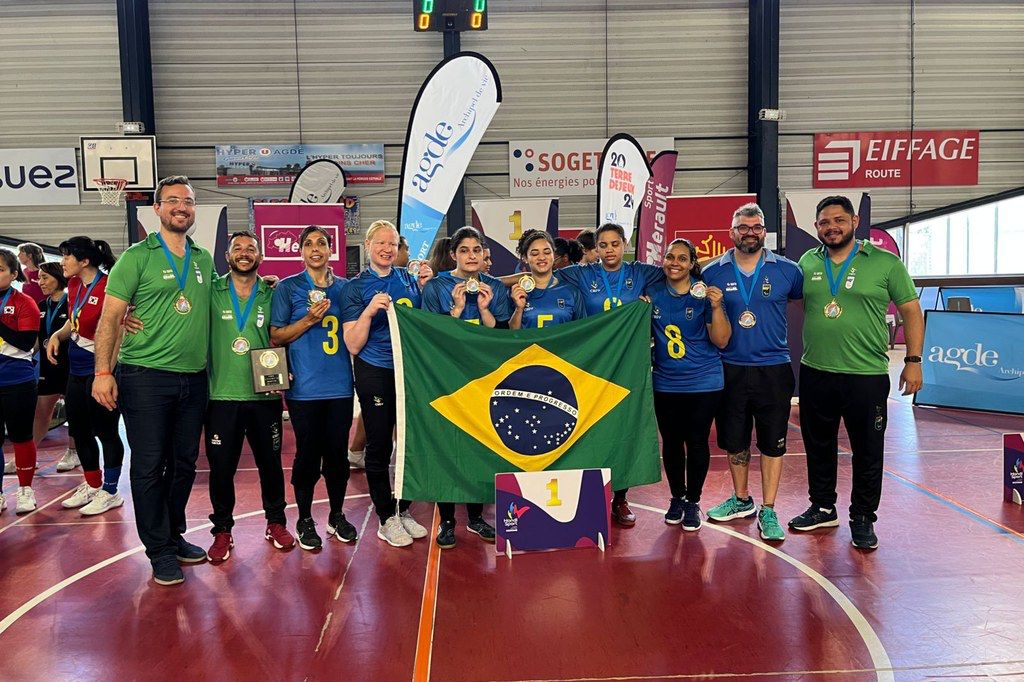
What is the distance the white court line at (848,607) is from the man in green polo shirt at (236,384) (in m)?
2.82

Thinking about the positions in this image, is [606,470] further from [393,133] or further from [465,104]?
[393,133]

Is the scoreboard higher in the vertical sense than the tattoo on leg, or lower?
higher

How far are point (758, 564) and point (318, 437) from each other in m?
2.59

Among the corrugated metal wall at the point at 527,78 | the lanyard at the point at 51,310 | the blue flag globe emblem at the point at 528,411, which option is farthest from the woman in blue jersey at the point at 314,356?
the corrugated metal wall at the point at 527,78

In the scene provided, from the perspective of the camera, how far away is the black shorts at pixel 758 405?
4.51 m

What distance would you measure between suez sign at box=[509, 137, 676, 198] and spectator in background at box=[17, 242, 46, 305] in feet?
34.1

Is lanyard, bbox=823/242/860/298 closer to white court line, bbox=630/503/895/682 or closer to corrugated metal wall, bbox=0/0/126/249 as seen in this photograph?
white court line, bbox=630/503/895/682

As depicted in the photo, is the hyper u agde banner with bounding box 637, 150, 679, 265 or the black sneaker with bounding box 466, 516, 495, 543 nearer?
the black sneaker with bounding box 466, 516, 495, 543

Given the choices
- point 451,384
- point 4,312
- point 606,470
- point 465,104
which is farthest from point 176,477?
point 465,104

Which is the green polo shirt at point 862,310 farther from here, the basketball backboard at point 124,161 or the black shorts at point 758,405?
the basketball backboard at point 124,161

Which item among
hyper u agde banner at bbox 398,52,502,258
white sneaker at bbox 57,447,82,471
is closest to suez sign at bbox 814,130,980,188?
hyper u agde banner at bbox 398,52,502,258

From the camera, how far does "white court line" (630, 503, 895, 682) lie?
305 centimetres

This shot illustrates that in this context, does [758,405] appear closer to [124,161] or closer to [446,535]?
[446,535]

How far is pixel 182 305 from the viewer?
3918mm
